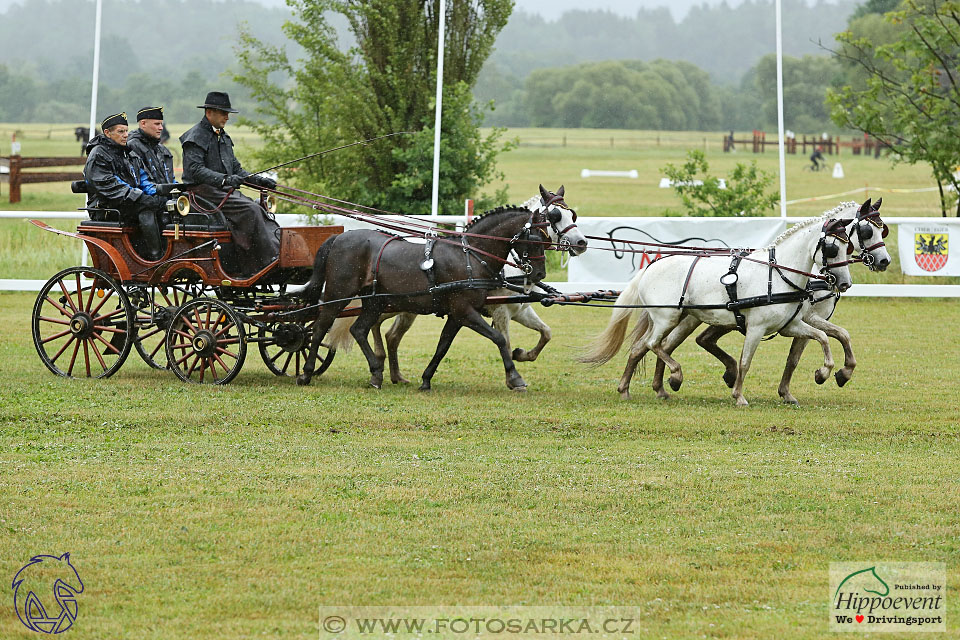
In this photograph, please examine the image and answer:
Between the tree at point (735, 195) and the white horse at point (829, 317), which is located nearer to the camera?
the white horse at point (829, 317)

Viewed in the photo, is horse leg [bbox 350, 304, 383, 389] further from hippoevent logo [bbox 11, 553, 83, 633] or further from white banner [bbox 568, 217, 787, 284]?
white banner [bbox 568, 217, 787, 284]

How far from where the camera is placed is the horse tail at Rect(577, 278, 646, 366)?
10789 millimetres

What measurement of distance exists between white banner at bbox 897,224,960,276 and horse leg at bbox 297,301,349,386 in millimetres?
9682

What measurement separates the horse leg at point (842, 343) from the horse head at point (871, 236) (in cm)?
63

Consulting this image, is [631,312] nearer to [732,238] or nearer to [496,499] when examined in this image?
[496,499]

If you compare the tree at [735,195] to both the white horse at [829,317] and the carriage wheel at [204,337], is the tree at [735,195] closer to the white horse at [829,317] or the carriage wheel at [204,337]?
the white horse at [829,317]

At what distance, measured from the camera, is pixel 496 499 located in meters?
6.82

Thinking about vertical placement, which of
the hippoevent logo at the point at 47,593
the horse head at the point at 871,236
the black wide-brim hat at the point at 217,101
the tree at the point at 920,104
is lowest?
the hippoevent logo at the point at 47,593

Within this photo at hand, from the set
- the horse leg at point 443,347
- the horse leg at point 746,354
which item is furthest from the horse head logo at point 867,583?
the horse leg at point 443,347

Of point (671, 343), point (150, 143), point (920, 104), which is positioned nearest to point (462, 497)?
point (671, 343)

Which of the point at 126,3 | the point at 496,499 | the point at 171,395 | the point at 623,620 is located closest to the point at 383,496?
the point at 496,499

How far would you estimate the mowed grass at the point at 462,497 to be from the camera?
5.24m

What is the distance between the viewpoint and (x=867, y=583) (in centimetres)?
539

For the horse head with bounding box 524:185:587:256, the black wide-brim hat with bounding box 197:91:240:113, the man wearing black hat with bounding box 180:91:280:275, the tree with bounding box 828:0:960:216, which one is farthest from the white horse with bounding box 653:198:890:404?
the tree with bounding box 828:0:960:216
